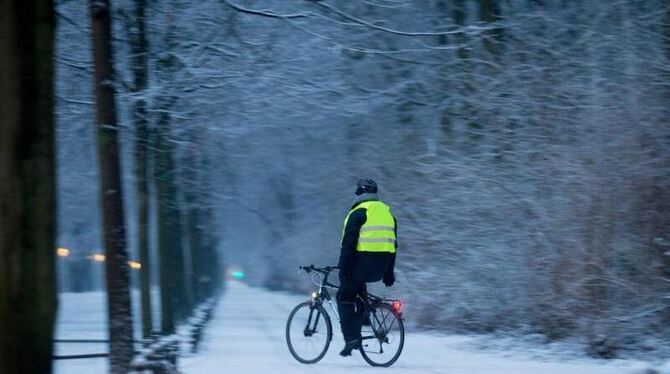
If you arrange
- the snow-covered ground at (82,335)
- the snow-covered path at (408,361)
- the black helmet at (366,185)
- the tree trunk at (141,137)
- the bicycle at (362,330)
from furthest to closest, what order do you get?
the tree trunk at (141,137) < the snow-covered ground at (82,335) < the bicycle at (362,330) < the black helmet at (366,185) < the snow-covered path at (408,361)

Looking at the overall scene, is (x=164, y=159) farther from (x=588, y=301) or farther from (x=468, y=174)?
(x=588, y=301)

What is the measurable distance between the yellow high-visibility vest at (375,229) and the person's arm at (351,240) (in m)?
0.05

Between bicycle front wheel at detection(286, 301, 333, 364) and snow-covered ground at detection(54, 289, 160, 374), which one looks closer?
bicycle front wheel at detection(286, 301, 333, 364)


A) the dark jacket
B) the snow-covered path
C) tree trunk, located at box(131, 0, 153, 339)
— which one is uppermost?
tree trunk, located at box(131, 0, 153, 339)

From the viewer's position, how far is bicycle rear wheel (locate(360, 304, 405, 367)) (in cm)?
1102

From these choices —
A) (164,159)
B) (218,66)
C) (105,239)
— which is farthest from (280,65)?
(105,239)

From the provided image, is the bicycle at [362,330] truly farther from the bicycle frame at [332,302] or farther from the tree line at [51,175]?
the tree line at [51,175]

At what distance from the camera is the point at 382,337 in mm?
11055

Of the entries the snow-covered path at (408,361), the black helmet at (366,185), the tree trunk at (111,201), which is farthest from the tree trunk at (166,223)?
the black helmet at (366,185)

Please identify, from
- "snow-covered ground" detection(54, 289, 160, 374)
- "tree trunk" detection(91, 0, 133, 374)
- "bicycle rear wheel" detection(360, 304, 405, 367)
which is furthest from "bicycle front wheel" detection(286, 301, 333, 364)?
"tree trunk" detection(91, 0, 133, 374)

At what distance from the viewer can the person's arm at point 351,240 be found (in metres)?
10.8

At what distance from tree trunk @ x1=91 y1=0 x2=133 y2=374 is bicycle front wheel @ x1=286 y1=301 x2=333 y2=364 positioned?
246 cm

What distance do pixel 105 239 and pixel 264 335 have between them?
8.08 meters

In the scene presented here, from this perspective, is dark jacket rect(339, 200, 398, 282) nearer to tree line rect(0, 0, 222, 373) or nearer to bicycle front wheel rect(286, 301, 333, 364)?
bicycle front wheel rect(286, 301, 333, 364)
